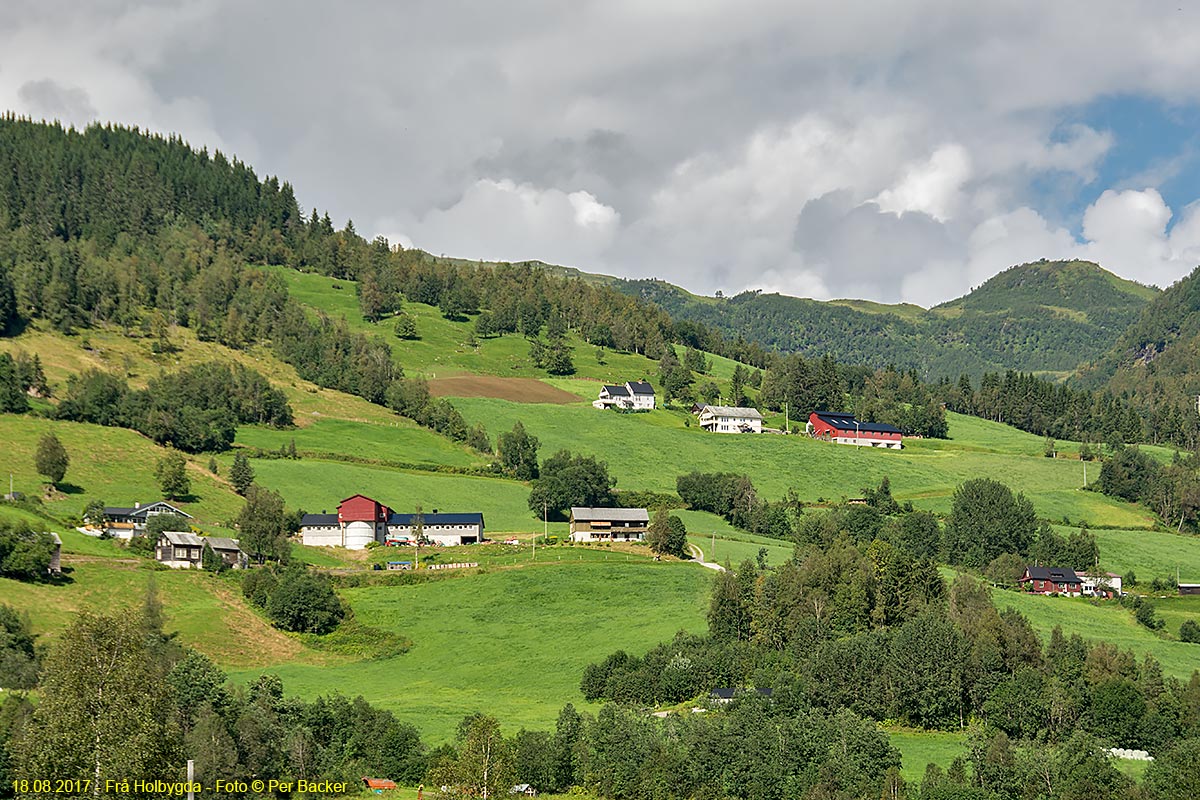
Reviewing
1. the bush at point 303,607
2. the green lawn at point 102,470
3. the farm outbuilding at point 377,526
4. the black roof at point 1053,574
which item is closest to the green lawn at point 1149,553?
the black roof at point 1053,574

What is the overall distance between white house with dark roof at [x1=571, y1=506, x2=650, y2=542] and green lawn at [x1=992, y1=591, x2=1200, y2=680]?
41.4 metres

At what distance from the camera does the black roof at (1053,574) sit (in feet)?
393

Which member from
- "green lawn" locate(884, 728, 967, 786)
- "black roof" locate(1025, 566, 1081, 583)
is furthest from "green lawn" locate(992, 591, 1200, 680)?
"green lawn" locate(884, 728, 967, 786)

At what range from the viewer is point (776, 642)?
293ft

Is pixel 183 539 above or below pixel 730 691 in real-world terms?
above

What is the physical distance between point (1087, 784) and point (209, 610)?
70457 mm

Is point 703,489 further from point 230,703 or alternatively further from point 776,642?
point 230,703

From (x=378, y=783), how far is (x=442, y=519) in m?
72.6

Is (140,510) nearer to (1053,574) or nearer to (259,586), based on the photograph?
(259,586)

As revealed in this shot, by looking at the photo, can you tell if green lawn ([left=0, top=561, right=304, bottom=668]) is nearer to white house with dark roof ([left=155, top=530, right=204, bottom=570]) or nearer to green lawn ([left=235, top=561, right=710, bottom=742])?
white house with dark roof ([left=155, top=530, right=204, bottom=570])

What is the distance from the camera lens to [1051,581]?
120188mm


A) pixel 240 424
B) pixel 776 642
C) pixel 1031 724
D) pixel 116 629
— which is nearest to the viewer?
pixel 116 629

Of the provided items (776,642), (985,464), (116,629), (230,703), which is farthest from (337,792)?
(985,464)

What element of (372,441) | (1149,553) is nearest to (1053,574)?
(1149,553)
